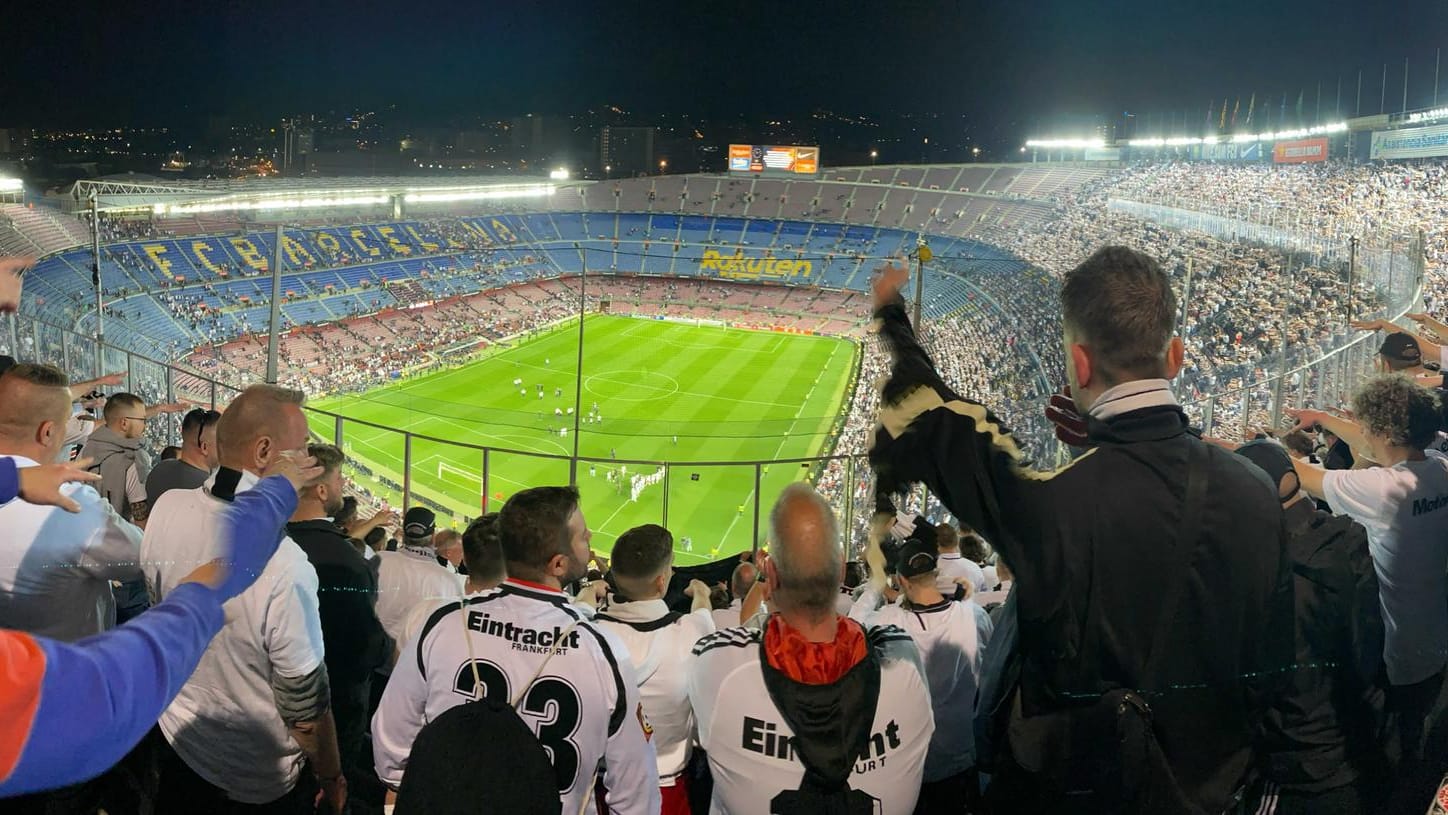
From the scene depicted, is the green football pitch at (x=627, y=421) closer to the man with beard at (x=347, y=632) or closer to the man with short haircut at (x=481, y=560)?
the man with beard at (x=347, y=632)

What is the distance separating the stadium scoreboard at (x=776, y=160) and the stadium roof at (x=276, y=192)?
14846mm

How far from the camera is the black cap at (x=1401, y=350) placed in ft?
15.1

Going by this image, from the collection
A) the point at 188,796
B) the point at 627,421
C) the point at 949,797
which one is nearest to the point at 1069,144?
the point at 627,421

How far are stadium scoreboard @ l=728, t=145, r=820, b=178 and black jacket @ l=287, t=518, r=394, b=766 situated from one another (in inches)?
2719

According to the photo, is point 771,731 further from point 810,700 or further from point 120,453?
point 120,453

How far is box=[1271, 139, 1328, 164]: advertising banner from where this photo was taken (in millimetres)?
38031

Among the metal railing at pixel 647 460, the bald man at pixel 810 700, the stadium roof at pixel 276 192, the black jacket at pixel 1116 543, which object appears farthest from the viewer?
the stadium roof at pixel 276 192

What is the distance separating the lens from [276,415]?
2.79 meters

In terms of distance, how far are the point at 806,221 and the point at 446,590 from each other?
2491 inches

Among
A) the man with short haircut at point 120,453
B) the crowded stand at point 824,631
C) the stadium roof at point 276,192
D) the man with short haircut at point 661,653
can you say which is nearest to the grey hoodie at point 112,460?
the man with short haircut at point 120,453

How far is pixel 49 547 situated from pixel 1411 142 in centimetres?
3928

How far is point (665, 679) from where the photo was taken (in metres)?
3.00

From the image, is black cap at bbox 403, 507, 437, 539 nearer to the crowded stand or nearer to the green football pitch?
the crowded stand

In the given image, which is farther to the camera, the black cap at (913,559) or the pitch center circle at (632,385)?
the pitch center circle at (632,385)
